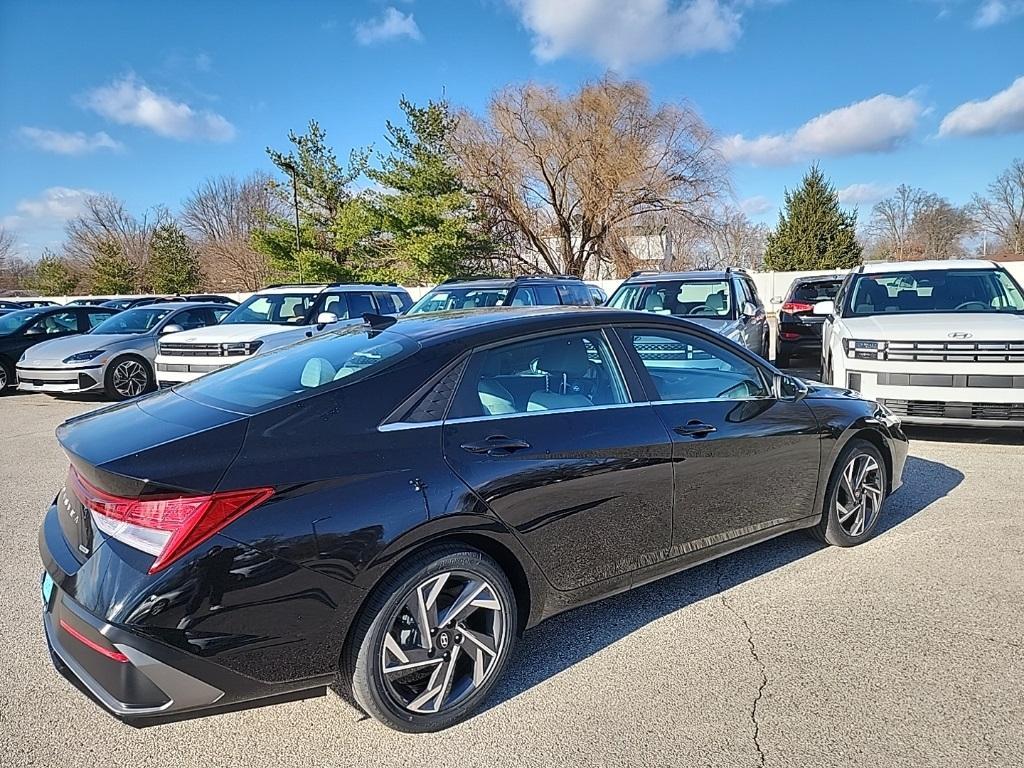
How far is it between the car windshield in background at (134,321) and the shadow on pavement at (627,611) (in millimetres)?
10618

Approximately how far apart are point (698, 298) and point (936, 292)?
2869 mm

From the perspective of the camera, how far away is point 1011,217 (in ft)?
159

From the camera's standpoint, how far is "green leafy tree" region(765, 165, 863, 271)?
40.6m

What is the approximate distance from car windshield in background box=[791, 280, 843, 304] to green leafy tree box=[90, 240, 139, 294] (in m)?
42.0

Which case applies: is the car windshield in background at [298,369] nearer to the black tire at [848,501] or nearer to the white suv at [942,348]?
the black tire at [848,501]

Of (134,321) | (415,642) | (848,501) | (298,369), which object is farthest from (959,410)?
(134,321)

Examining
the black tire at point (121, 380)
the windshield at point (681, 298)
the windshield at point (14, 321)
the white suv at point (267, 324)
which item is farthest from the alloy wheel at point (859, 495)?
the windshield at point (14, 321)

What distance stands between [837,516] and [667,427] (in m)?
1.69

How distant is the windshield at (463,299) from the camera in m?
10.4

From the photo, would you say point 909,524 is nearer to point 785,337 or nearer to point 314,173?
point 785,337

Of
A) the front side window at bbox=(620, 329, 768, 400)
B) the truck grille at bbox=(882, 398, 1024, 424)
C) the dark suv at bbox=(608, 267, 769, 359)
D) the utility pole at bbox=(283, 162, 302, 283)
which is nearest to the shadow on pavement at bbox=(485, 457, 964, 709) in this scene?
the front side window at bbox=(620, 329, 768, 400)

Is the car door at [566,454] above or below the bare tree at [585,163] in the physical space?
below

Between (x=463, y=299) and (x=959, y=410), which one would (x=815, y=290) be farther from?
(x=959, y=410)

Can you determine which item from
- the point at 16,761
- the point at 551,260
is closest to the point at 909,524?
the point at 16,761
